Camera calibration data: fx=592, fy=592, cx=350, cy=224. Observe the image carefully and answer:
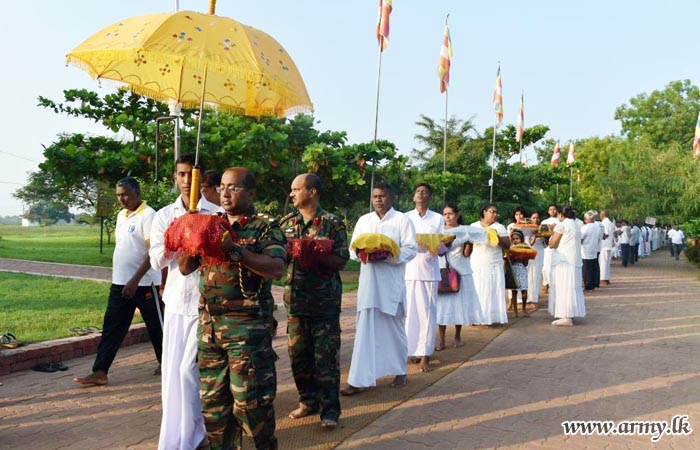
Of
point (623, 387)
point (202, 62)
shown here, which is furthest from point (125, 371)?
point (623, 387)

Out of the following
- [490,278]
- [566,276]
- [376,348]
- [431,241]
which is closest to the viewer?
[376,348]

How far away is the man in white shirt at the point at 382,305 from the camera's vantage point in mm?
5672

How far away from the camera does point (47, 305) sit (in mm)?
10312

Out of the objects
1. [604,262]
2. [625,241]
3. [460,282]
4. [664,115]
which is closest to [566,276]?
[460,282]

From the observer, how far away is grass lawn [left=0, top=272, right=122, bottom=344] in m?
8.04

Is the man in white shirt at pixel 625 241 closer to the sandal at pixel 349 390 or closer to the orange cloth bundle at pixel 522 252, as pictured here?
the orange cloth bundle at pixel 522 252

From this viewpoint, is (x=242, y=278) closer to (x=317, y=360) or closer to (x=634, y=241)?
(x=317, y=360)

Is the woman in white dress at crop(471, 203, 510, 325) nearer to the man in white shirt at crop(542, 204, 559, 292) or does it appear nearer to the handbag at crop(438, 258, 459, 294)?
the handbag at crop(438, 258, 459, 294)

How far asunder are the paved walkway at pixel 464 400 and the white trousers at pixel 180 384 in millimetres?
481

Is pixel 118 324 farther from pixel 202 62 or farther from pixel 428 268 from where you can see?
pixel 428 268

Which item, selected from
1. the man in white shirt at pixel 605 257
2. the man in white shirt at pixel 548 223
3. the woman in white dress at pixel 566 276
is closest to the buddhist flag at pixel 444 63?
the man in white shirt at pixel 605 257

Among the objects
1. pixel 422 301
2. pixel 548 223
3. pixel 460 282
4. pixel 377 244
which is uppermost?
pixel 548 223

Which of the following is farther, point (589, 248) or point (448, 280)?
point (589, 248)

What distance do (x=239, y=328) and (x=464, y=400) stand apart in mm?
2963
